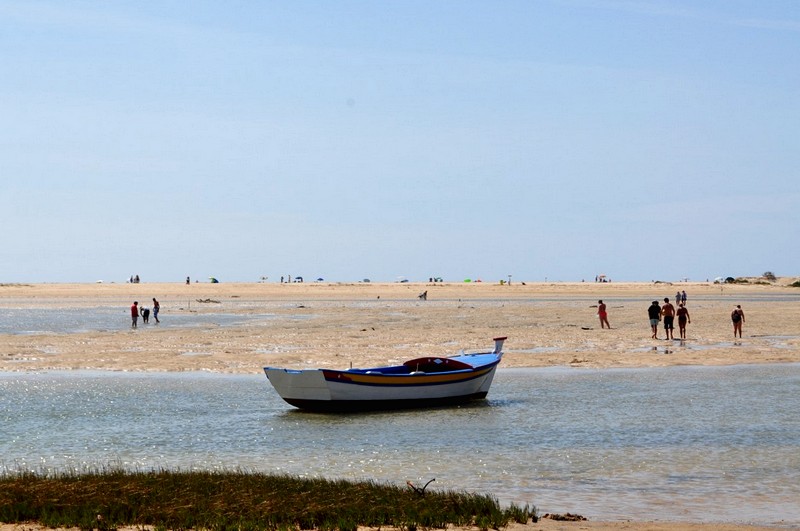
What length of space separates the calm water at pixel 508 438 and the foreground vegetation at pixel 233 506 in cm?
196

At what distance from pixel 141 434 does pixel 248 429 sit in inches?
92.2

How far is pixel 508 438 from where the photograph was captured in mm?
18891

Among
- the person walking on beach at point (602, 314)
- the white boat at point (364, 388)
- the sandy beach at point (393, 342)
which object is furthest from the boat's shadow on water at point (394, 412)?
the person walking on beach at point (602, 314)

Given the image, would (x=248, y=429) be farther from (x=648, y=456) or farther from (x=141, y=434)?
(x=648, y=456)

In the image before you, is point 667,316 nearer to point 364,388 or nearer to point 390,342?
point 390,342

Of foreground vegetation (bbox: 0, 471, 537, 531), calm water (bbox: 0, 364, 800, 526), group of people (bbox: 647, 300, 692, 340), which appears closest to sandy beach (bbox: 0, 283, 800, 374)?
group of people (bbox: 647, 300, 692, 340)

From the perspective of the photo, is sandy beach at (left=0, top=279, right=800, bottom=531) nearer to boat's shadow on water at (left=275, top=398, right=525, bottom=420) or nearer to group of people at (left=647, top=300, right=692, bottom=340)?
group of people at (left=647, top=300, right=692, bottom=340)

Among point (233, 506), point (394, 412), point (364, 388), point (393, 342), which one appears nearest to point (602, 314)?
point (393, 342)

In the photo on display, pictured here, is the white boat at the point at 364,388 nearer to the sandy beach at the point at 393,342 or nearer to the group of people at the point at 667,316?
the sandy beach at the point at 393,342

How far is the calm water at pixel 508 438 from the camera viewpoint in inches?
560

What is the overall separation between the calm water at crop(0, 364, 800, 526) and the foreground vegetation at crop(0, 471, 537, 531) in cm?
196

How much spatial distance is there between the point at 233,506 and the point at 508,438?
8603 mm

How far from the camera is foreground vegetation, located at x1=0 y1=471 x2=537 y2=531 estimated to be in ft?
35.9

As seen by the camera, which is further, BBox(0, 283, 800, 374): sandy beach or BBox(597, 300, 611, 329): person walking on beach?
BBox(597, 300, 611, 329): person walking on beach
